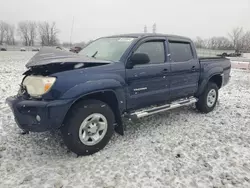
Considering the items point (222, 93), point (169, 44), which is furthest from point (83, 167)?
point (222, 93)

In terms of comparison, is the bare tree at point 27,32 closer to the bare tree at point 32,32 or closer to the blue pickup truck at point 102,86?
the bare tree at point 32,32

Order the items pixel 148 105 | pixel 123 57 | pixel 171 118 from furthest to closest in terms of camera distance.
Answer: pixel 171 118
pixel 148 105
pixel 123 57

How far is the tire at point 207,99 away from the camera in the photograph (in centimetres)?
552

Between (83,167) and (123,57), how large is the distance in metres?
1.84

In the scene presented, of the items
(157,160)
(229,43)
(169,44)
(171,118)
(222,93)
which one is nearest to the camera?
(157,160)

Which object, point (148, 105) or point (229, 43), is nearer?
point (148, 105)

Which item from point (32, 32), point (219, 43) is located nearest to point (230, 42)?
point (219, 43)

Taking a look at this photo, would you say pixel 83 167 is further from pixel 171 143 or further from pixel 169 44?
pixel 169 44

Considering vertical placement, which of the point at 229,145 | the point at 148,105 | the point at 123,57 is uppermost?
the point at 123,57

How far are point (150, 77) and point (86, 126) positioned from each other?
1476 mm

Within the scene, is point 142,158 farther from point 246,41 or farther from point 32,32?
point 32,32

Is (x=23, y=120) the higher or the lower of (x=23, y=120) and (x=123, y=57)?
the lower

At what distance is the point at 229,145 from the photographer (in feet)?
12.9

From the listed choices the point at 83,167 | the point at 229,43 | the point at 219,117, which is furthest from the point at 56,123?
the point at 229,43
